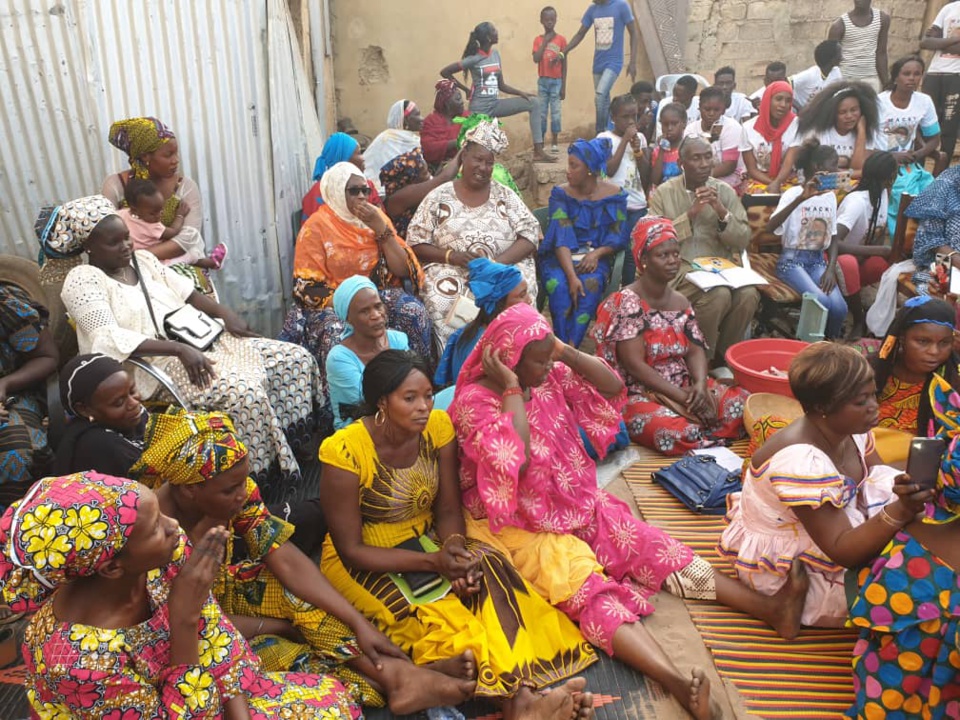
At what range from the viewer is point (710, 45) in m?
10.8

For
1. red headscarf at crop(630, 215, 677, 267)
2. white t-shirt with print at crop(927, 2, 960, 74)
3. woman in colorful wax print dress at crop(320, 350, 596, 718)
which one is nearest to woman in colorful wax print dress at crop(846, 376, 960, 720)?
woman in colorful wax print dress at crop(320, 350, 596, 718)

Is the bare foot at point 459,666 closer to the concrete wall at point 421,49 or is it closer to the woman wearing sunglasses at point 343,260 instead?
the woman wearing sunglasses at point 343,260

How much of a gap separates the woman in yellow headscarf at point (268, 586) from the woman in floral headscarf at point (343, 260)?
6.92ft

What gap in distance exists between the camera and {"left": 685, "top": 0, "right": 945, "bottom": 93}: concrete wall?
10.5 m

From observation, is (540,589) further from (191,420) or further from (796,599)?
(191,420)

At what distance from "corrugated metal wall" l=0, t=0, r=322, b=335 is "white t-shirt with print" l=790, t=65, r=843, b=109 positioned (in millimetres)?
5828

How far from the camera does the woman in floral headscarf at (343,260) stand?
4.79 m

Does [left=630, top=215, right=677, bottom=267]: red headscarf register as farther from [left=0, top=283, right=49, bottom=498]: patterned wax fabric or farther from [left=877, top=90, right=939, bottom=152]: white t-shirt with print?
[left=877, top=90, right=939, bottom=152]: white t-shirt with print

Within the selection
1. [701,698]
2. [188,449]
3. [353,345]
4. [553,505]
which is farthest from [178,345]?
[701,698]

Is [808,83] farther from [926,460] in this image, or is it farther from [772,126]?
[926,460]

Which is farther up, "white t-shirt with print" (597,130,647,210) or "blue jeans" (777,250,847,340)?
"white t-shirt with print" (597,130,647,210)

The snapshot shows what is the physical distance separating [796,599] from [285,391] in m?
2.72

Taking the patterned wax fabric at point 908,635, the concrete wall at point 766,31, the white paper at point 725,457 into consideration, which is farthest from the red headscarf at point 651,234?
the concrete wall at point 766,31

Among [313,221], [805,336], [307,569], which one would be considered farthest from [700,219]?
[307,569]
